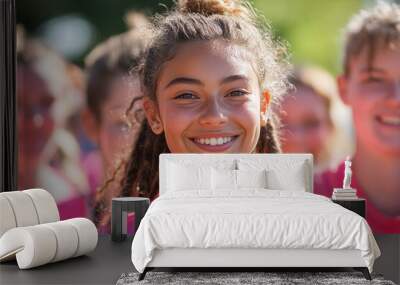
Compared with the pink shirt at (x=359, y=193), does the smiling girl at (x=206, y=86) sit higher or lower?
higher

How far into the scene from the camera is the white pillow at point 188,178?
681cm

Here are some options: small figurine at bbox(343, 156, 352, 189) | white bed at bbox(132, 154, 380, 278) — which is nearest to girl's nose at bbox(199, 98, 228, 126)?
small figurine at bbox(343, 156, 352, 189)

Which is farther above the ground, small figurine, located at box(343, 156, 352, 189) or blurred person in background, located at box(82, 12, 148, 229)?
blurred person in background, located at box(82, 12, 148, 229)

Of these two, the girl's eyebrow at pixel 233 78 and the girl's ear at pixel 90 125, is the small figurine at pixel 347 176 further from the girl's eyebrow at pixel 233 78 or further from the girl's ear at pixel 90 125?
the girl's ear at pixel 90 125

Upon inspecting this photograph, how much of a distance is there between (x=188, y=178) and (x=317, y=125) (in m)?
1.62

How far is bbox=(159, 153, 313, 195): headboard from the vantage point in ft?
23.5

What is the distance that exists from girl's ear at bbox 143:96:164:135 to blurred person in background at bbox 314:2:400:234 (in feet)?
5.86

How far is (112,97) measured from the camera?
7.63 m

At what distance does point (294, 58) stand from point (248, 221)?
9.71ft

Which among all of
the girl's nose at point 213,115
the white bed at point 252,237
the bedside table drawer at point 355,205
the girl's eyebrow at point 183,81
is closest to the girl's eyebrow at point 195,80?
the girl's eyebrow at point 183,81

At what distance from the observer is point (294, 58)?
756cm

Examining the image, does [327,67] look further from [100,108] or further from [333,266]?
[333,266]

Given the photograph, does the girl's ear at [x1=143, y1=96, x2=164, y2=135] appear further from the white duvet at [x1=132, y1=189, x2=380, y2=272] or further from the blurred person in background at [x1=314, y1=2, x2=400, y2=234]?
the white duvet at [x1=132, y1=189, x2=380, y2=272]

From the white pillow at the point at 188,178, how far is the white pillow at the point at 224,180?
9 cm
